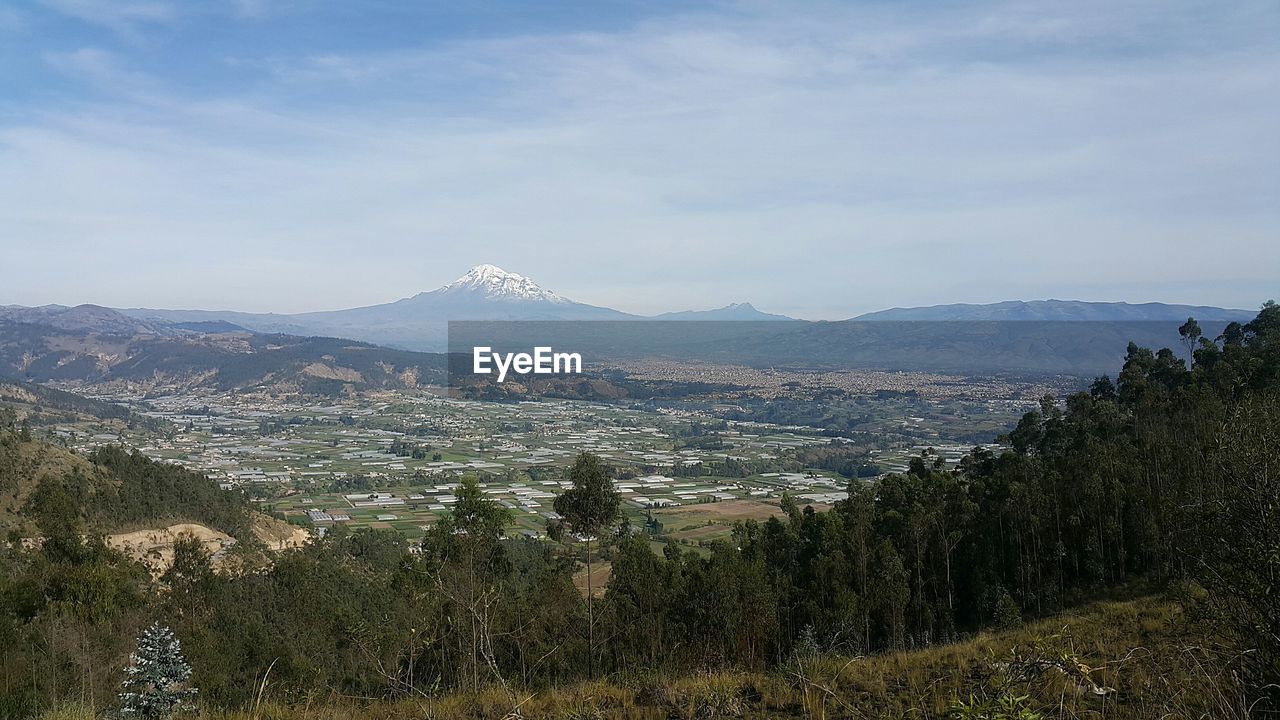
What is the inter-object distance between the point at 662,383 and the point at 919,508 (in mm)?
120406

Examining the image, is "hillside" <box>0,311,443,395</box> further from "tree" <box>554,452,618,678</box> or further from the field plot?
"tree" <box>554,452,618,678</box>

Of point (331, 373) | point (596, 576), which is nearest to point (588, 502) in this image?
point (596, 576)

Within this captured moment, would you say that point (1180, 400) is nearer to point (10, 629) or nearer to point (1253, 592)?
point (1253, 592)

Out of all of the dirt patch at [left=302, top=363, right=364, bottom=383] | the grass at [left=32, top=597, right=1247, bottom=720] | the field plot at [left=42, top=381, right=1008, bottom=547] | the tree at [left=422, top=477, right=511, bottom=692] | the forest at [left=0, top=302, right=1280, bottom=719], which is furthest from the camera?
the dirt patch at [left=302, top=363, right=364, bottom=383]

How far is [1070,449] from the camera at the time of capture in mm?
30141

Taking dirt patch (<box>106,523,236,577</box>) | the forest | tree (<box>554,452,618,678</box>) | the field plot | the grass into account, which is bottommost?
the field plot

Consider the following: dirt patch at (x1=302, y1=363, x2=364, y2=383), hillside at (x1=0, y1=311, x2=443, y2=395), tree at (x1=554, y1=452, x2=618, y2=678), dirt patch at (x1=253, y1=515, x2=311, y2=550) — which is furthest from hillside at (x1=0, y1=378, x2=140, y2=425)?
tree at (x1=554, y1=452, x2=618, y2=678)

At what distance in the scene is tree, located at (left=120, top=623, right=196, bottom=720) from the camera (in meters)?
5.74

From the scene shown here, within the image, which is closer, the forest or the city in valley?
the forest

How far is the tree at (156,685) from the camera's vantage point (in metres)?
5.74

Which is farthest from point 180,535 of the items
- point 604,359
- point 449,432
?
point 604,359

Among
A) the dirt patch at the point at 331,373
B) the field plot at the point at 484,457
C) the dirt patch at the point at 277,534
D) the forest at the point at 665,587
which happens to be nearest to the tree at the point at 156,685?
the forest at the point at 665,587

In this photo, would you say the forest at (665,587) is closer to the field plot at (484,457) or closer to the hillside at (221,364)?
the field plot at (484,457)

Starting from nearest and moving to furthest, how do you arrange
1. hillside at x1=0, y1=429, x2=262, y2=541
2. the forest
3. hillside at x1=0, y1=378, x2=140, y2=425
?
the forest
hillside at x1=0, y1=429, x2=262, y2=541
hillside at x1=0, y1=378, x2=140, y2=425
